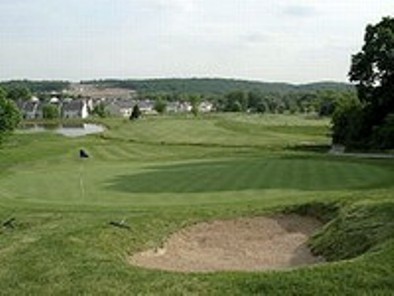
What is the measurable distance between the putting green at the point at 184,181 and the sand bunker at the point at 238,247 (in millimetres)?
5971

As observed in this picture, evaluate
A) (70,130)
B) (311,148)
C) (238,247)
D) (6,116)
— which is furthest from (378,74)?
(70,130)

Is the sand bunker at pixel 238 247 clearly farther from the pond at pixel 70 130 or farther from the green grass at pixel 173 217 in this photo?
the pond at pixel 70 130

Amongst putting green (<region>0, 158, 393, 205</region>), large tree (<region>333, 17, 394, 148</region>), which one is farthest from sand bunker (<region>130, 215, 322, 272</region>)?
large tree (<region>333, 17, 394, 148</region>)

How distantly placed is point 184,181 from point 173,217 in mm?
12642

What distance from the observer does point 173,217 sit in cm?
2450

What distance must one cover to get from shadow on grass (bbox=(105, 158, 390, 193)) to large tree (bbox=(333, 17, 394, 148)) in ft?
75.5

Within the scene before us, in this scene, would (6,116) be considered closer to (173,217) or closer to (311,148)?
(311,148)

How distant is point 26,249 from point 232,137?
73925 mm

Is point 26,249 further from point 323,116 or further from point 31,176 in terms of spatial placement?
point 323,116

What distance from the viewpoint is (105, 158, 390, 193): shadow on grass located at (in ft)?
112

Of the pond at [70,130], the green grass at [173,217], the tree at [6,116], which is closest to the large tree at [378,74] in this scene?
the green grass at [173,217]

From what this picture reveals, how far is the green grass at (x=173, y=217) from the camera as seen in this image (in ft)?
50.0

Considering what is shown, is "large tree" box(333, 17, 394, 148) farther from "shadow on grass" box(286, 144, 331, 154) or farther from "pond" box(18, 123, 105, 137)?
"pond" box(18, 123, 105, 137)

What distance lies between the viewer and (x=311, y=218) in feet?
81.4
